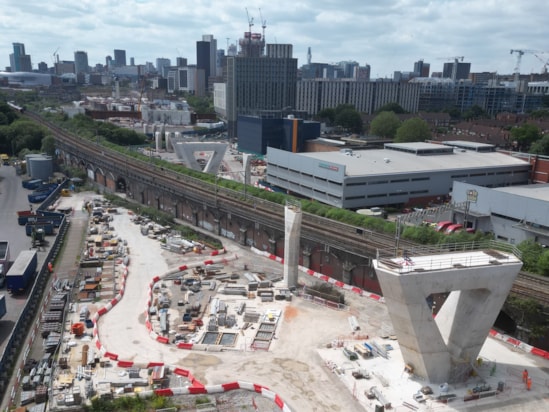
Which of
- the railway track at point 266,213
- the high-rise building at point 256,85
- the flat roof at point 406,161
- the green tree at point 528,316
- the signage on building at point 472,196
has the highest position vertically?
the high-rise building at point 256,85

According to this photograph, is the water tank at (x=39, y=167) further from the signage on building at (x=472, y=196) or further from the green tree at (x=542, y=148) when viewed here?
the green tree at (x=542, y=148)

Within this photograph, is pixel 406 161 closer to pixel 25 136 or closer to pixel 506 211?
pixel 506 211

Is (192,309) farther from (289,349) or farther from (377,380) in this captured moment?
(377,380)

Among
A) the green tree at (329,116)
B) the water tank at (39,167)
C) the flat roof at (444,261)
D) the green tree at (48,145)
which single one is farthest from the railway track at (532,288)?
the green tree at (329,116)

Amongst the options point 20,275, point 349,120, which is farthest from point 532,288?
point 349,120

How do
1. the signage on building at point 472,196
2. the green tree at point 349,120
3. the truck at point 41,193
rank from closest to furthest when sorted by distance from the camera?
the signage on building at point 472,196 < the truck at point 41,193 < the green tree at point 349,120

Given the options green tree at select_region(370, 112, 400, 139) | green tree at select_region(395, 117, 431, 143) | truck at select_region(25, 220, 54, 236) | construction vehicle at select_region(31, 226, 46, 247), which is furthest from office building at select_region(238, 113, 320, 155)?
construction vehicle at select_region(31, 226, 46, 247)
